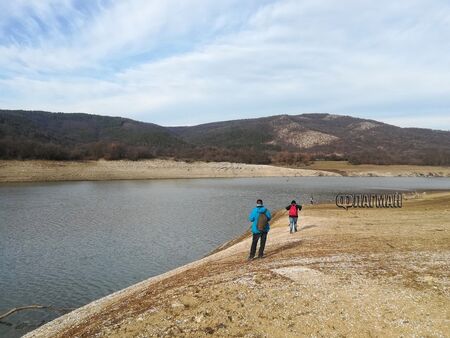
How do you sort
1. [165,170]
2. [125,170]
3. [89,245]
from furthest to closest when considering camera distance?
[165,170]
[125,170]
[89,245]

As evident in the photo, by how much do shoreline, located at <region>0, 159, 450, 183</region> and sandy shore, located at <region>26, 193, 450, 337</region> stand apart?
71.7 meters

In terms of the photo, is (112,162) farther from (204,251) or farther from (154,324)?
(154,324)

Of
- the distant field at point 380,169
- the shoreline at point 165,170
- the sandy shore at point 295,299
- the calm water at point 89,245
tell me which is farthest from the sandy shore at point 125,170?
the sandy shore at point 295,299

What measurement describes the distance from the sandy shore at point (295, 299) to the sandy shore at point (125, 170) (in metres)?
72.1

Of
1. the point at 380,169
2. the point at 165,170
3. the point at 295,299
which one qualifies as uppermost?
the point at 380,169

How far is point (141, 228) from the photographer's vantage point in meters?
27.6

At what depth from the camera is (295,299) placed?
8891 mm

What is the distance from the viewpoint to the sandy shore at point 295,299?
304 inches

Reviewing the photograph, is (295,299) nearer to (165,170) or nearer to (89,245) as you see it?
(89,245)

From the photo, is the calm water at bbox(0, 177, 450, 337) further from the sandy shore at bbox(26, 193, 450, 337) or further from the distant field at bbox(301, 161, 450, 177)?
the distant field at bbox(301, 161, 450, 177)

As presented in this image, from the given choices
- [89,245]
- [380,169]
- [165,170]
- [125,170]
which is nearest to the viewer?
[89,245]

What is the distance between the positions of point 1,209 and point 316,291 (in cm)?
3547

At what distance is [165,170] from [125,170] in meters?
10.5

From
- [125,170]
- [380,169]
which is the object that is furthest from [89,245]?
[380,169]
